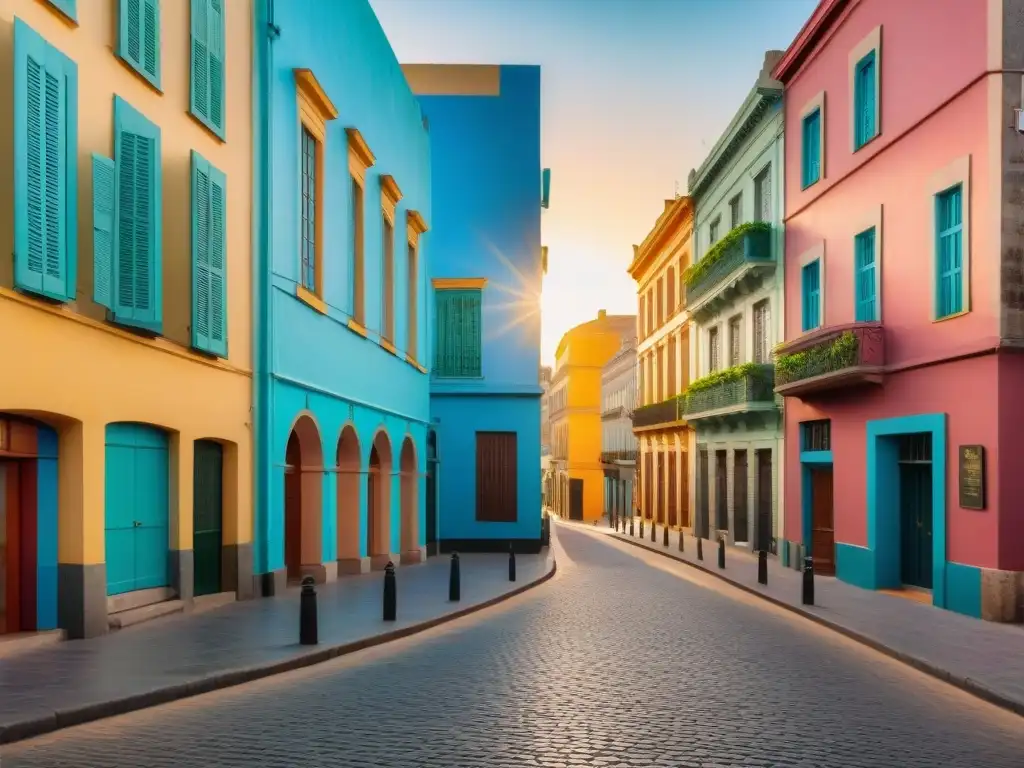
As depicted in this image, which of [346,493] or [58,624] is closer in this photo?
[58,624]

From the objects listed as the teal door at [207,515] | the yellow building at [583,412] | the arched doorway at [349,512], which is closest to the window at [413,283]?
the arched doorway at [349,512]

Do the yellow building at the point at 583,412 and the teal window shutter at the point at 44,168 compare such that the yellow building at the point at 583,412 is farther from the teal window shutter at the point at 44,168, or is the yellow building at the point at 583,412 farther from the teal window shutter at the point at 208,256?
the teal window shutter at the point at 44,168

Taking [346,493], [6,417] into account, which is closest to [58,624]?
[6,417]

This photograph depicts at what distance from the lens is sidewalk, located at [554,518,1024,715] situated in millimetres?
10039

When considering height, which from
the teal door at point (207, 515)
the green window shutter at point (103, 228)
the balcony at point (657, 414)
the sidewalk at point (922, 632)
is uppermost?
the green window shutter at point (103, 228)

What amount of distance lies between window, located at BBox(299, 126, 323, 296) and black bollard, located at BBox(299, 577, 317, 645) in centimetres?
799

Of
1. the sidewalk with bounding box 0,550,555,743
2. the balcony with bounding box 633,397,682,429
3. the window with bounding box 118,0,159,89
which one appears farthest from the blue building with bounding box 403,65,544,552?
the window with bounding box 118,0,159,89

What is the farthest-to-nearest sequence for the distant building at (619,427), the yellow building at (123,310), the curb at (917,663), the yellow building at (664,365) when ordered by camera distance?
the distant building at (619,427), the yellow building at (664,365), the yellow building at (123,310), the curb at (917,663)

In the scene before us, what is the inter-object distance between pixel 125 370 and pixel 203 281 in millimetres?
2244

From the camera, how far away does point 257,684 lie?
31.3ft

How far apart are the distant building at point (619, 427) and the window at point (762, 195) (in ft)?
82.1

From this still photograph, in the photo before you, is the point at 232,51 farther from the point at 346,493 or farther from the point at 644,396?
the point at 644,396

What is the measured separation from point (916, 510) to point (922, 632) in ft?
18.7

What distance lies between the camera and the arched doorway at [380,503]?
79.2 feet
